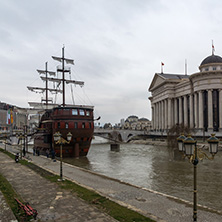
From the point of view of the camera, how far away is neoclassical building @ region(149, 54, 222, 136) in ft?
225

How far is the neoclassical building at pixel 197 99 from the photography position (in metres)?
68.6

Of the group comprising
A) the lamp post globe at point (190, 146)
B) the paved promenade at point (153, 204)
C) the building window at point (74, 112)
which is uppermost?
the building window at point (74, 112)

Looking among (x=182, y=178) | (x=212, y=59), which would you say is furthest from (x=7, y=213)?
(x=212, y=59)

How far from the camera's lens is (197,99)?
243ft

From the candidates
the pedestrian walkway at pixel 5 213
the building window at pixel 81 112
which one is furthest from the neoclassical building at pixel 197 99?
the pedestrian walkway at pixel 5 213

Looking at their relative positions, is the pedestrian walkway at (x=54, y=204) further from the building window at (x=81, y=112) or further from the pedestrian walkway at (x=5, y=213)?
the building window at (x=81, y=112)

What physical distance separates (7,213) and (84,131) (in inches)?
1144

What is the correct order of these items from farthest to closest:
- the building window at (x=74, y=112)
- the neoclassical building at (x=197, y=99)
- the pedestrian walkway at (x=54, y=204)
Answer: the neoclassical building at (x=197, y=99), the building window at (x=74, y=112), the pedestrian walkway at (x=54, y=204)

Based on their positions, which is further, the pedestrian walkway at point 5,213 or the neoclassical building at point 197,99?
the neoclassical building at point 197,99

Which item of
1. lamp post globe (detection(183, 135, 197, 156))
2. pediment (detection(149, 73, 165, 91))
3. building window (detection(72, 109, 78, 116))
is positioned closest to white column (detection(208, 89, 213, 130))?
pediment (detection(149, 73, 165, 91))

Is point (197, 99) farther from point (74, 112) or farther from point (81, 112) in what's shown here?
point (74, 112)

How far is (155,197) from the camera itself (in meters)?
12.2

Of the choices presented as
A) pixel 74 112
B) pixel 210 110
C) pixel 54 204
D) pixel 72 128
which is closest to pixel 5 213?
pixel 54 204

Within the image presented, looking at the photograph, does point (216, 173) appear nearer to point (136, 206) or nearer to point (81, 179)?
point (81, 179)
